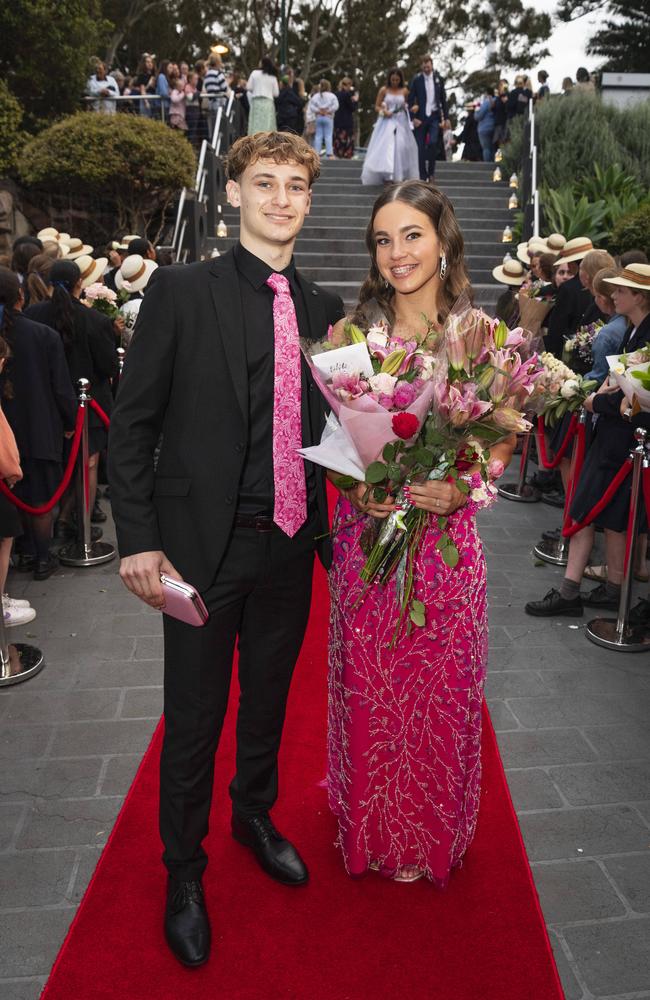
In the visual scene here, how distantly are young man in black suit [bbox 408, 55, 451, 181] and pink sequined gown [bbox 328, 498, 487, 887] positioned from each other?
1287cm

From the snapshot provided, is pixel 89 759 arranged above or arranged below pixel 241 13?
below

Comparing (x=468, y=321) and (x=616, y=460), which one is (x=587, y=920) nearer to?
(x=468, y=321)

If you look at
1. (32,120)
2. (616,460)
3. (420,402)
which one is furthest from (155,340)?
(32,120)

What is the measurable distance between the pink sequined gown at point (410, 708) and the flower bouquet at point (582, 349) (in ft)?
13.1

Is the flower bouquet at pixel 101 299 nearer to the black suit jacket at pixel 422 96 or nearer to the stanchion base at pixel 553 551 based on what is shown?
the stanchion base at pixel 553 551

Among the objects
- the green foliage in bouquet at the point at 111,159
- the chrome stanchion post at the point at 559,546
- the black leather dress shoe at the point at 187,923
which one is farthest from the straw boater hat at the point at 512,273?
the black leather dress shoe at the point at 187,923

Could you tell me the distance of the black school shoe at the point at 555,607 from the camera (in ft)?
16.7

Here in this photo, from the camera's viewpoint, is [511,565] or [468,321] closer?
[468,321]

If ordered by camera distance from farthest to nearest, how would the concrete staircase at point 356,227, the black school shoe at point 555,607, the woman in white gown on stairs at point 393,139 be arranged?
the woman in white gown on stairs at point 393,139 → the concrete staircase at point 356,227 → the black school shoe at point 555,607

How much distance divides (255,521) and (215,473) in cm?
19

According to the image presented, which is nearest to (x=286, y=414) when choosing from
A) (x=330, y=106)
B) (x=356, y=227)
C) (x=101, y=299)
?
(x=101, y=299)

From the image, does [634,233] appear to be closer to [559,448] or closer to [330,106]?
[559,448]

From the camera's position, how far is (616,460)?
16.1 ft

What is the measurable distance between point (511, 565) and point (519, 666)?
1.61 m
